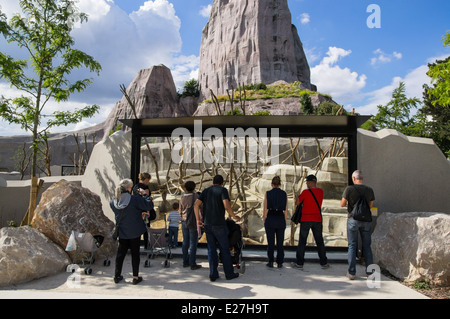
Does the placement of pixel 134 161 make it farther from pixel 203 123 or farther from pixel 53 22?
pixel 53 22

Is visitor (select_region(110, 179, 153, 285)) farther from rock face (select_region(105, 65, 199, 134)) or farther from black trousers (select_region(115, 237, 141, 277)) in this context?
rock face (select_region(105, 65, 199, 134))

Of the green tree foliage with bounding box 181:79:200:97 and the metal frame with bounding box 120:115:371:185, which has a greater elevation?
the green tree foliage with bounding box 181:79:200:97

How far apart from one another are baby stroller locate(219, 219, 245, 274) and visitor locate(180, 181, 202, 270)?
1.85 ft

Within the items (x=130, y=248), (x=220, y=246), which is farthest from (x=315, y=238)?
(x=130, y=248)

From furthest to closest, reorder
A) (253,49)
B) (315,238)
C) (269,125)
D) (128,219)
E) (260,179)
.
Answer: (253,49)
(260,179)
(269,125)
(315,238)
(128,219)

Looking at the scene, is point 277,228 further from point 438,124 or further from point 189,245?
point 438,124

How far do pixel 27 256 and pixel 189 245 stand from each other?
2.25 m

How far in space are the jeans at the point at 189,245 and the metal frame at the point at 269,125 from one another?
62.8 inches

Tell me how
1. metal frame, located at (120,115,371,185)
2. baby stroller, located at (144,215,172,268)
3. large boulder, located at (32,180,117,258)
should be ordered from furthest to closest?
metal frame, located at (120,115,371,185) → baby stroller, located at (144,215,172,268) → large boulder, located at (32,180,117,258)

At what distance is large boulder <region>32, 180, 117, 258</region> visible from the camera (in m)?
4.82

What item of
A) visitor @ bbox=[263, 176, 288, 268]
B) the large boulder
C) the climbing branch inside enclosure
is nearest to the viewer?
visitor @ bbox=[263, 176, 288, 268]

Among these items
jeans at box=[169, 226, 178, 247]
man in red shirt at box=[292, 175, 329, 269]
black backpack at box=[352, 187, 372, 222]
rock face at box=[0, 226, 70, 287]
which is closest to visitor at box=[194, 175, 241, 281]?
man in red shirt at box=[292, 175, 329, 269]

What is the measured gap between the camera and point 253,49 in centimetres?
5528
